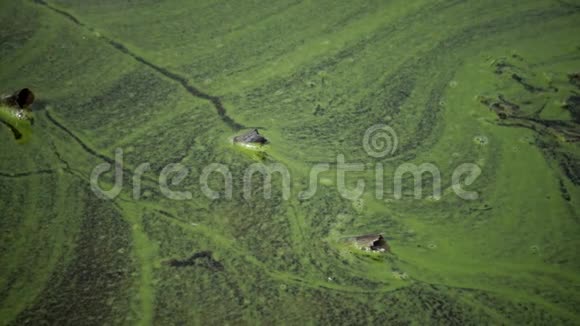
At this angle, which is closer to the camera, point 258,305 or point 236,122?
point 258,305

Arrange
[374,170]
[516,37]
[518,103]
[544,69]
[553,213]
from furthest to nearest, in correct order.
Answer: [516,37]
[544,69]
[518,103]
[374,170]
[553,213]

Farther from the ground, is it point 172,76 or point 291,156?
point 172,76

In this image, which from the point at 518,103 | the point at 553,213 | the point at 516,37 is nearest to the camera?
the point at 553,213

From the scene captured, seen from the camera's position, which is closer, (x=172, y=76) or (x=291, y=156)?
(x=291, y=156)


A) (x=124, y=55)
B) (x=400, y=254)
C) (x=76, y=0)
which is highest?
(x=76, y=0)

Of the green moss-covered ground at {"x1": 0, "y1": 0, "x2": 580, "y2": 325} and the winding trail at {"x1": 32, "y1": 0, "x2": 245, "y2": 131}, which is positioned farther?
the winding trail at {"x1": 32, "y1": 0, "x2": 245, "y2": 131}

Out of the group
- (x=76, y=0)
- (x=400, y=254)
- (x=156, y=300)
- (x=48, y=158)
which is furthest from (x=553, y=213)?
(x=76, y=0)

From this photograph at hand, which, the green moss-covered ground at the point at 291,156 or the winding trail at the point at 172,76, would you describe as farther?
the winding trail at the point at 172,76

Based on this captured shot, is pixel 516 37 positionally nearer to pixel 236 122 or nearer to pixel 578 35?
pixel 578 35
